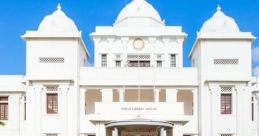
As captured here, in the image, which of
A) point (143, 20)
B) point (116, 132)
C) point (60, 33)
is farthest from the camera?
point (143, 20)

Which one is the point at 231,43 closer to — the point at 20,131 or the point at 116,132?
the point at 116,132

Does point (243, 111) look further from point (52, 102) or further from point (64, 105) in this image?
point (52, 102)

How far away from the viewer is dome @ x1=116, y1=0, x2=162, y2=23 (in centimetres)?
3897

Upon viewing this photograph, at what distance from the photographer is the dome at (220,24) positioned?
112ft

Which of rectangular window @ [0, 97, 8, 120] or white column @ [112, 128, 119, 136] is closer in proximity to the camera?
white column @ [112, 128, 119, 136]

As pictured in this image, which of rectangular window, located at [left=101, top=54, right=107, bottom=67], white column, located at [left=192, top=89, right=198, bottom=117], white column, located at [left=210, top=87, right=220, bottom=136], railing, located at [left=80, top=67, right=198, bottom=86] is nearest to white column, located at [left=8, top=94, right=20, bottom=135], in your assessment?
railing, located at [left=80, top=67, right=198, bottom=86]

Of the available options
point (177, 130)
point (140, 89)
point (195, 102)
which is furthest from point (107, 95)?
point (195, 102)

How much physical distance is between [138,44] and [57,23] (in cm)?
596

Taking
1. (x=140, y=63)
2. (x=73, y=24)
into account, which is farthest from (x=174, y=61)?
(x=73, y=24)

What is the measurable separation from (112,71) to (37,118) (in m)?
5.48

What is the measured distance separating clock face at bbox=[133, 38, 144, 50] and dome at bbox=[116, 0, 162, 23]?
2106 mm

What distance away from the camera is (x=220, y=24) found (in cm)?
3475

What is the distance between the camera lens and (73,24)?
35.9 m

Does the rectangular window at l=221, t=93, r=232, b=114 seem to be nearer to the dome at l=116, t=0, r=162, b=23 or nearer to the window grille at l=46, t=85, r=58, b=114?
the dome at l=116, t=0, r=162, b=23
